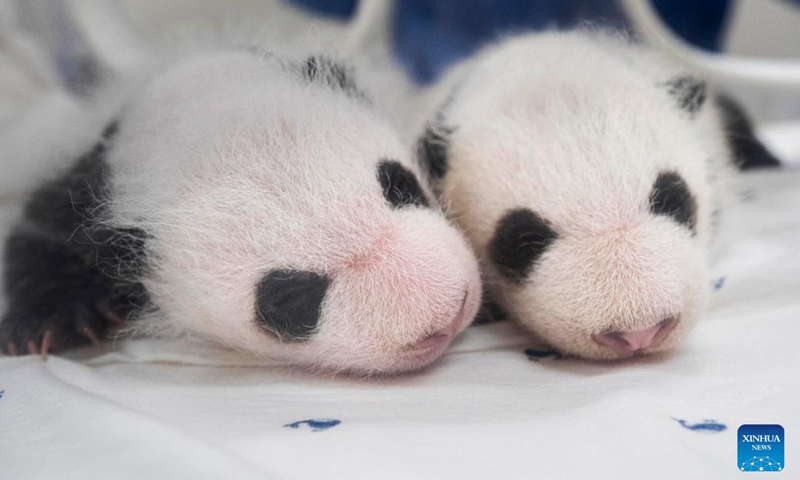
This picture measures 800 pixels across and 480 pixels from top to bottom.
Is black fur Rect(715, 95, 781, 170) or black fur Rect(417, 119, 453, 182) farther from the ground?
black fur Rect(715, 95, 781, 170)

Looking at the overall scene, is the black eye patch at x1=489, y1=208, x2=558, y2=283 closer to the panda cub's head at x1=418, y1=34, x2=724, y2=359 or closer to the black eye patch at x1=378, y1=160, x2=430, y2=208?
the panda cub's head at x1=418, y1=34, x2=724, y2=359

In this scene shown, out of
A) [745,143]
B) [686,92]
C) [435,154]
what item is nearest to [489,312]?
[435,154]

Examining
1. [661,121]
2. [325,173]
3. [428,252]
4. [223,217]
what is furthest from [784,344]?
[223,217]

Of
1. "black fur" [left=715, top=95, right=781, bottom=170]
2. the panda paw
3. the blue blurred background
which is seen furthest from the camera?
the blue blurred background

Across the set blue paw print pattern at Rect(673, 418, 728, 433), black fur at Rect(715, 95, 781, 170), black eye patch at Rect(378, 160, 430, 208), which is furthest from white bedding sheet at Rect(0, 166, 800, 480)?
black fur at Rect(715, 95, 781, 170)

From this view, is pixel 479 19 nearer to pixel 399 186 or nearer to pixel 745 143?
pixel 745 143

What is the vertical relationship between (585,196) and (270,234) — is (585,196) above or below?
above
